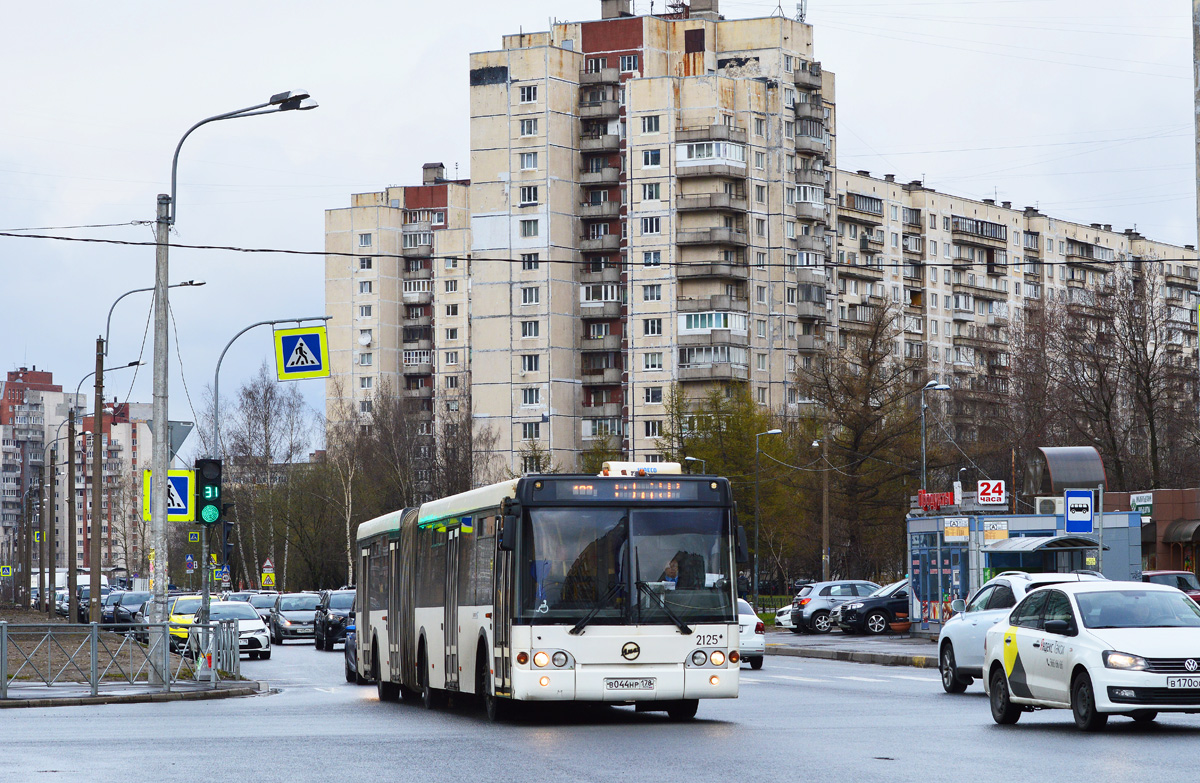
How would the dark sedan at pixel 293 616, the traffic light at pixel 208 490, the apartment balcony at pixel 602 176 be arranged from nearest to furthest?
the traffic light at pixel 208 490 < the dark sedan at pixel 293 616 < the apartment balcony at pixel 602 176

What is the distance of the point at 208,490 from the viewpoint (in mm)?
27438

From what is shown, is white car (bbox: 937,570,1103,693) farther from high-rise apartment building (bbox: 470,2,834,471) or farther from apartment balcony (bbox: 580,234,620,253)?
apartment balcony (bbox: 580,234,620,253)

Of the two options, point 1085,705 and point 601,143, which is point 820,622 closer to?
point 1085,705

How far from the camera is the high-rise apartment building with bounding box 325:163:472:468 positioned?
13775 centimetres

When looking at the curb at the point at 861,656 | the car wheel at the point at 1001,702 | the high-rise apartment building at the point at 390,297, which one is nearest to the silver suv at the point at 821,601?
the curb at the point at 861,656

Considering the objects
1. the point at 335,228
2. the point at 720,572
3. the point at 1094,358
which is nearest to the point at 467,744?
the point at 720,572

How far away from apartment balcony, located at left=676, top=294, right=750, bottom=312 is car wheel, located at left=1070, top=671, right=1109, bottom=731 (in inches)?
3532

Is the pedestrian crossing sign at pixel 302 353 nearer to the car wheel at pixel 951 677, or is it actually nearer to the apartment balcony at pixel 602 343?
the car wheel at pixel 951 677

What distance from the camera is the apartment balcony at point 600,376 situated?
111062 mm

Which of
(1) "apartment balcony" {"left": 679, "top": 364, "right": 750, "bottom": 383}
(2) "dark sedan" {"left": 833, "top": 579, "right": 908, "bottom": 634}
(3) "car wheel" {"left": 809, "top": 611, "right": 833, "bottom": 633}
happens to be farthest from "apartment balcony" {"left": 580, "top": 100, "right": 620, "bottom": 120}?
(2) "dark sedan" {"left": 833, "top": 579, "right": 908, "bottom": 634}

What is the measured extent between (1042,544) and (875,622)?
10564mm

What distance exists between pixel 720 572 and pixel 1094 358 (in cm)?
5372

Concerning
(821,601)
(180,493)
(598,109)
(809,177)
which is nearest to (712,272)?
(809,177)

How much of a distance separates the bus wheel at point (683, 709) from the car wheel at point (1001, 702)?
314 centimetres
